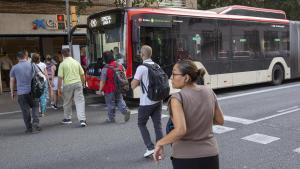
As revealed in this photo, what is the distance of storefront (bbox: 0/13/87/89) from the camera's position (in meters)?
15.9

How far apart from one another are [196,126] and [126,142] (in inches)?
161

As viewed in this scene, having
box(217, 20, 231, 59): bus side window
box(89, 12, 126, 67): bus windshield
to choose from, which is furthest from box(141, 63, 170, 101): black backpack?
box(217, 20, 231, 59): bus side window

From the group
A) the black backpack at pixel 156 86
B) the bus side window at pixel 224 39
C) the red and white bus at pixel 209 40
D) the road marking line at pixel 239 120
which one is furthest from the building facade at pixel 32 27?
the black backpack at pixel 156 86

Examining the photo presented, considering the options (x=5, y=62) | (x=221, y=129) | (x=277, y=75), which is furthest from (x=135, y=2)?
(x=221, y=129)

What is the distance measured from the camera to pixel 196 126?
292 cm

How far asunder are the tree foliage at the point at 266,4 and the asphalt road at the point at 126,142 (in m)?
17.4

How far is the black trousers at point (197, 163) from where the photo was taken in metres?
2.90

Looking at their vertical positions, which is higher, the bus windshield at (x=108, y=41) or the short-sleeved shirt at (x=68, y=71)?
the bus windshield at (x=108, y=41)

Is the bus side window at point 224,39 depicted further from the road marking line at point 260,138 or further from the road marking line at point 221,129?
Result: the road marking line at point 260,138

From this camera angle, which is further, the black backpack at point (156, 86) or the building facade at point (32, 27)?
the building facade at point (32, 27)

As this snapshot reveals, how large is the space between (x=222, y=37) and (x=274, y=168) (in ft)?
28.1

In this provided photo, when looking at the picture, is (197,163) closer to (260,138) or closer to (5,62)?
(260,138)

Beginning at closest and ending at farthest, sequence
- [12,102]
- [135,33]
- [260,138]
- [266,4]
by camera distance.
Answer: [260,138] < [135,33] < [12,102] < [266,4]

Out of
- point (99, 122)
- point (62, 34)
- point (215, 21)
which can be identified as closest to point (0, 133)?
point (99, 122)
